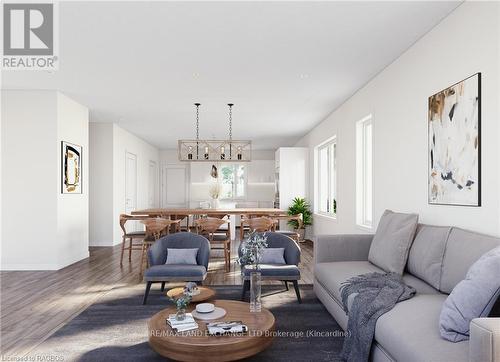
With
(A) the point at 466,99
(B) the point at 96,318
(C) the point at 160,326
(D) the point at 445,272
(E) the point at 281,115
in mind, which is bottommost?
(B) the point at 96,318

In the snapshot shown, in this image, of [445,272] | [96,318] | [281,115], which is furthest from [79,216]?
[445,272]

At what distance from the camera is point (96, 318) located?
3.60 meters

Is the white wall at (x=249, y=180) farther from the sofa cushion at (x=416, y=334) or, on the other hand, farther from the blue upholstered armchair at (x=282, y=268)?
the sofa cushion at (x=416, y=334)

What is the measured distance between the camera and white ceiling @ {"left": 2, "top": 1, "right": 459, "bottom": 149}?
125 inches

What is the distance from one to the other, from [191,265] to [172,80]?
2578mm

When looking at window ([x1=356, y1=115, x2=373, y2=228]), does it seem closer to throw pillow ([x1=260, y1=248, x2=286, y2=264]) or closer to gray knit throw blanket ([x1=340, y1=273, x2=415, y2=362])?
throw pillow ([x1=260, y1=248, x2=286, y2=264])

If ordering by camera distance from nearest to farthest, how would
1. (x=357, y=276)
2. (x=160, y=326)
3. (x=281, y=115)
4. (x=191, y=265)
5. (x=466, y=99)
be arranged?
(x=160, y=326), (x=466, y=99), (x=357, y=276), (x=191, y=265), (x=281, y=115)

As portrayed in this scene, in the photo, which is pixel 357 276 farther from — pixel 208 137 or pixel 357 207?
pixel 208 137

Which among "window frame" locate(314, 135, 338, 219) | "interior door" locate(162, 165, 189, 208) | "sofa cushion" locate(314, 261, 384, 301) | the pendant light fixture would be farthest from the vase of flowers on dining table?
"interior door" locate(162, 165, 189, 208)

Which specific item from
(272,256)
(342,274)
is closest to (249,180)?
(272,256)

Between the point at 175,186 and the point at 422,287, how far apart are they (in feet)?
34.8

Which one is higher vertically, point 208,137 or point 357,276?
point 208,137

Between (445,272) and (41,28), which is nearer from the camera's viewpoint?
(445,272)

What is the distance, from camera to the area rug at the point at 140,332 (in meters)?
2.83
